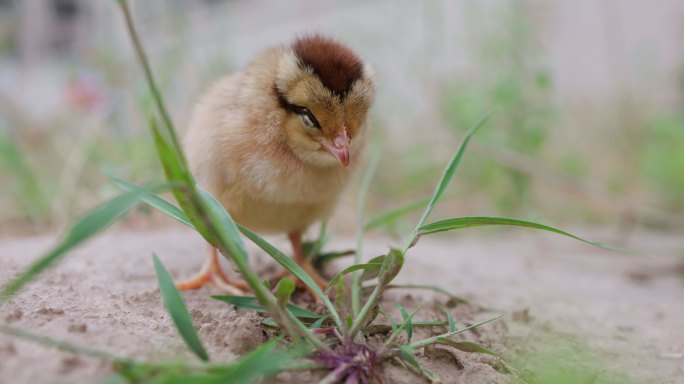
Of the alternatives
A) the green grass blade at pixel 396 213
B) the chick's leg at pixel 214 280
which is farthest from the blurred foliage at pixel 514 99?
the chick's leg at pixel 214 280

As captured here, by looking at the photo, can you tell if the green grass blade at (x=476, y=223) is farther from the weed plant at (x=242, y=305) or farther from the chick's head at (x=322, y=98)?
the chick's head at (x=322, y=98)

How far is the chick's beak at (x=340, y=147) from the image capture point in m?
1.84

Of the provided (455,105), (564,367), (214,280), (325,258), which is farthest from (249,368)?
(455,105)

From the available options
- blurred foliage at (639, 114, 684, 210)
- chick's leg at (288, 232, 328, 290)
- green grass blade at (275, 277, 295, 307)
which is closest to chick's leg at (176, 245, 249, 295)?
chick's leg at (288, 232, 328, 290)

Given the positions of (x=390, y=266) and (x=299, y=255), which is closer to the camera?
(x=390, y=266)

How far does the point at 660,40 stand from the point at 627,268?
561 cm

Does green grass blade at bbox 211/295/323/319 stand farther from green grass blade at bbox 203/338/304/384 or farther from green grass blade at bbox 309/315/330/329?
green grass blade at bbox 203/338/304/384

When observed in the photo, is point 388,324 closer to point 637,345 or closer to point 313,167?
point 313,167

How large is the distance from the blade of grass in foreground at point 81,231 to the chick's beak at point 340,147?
0.84 meters

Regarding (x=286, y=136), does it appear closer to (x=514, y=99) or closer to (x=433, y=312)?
(x=433, y=312)

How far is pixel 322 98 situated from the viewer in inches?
72.1

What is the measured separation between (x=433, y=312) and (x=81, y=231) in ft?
4.05

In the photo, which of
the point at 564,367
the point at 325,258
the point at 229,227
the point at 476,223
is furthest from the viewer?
the point at 325,258

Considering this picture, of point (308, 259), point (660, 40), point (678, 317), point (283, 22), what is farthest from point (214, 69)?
point (660, 40)
